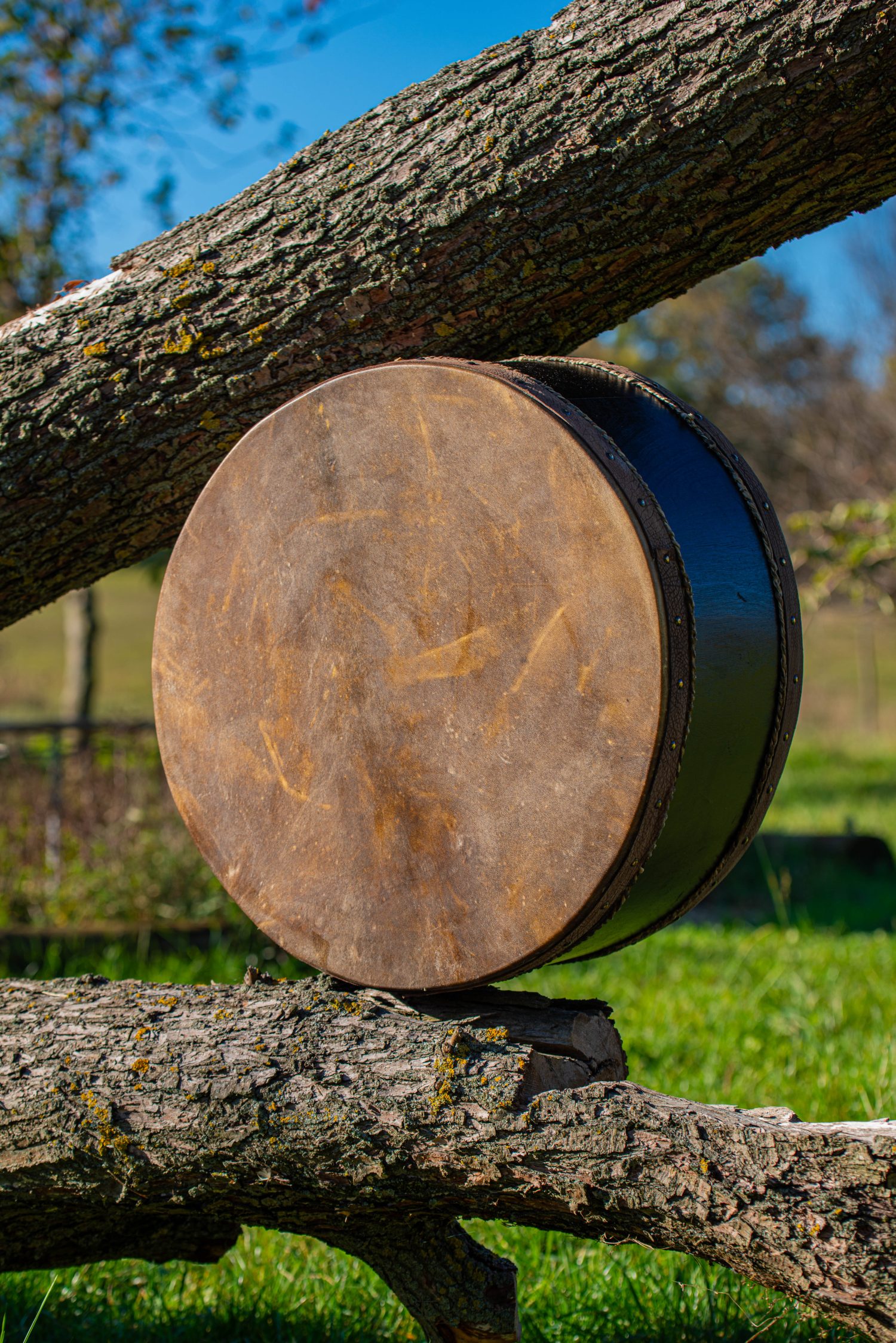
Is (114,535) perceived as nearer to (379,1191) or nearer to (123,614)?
(379,1191)

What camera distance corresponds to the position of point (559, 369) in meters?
1.71

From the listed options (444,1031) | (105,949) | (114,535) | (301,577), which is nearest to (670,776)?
(444,1031)

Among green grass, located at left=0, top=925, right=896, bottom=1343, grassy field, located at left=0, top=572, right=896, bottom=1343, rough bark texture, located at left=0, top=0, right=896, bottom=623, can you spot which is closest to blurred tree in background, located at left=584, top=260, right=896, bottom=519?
grassy field, located at left=0, top=572, right=896, bottom=1343

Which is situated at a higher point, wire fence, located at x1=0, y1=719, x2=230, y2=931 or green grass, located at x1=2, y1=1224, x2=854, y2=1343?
wire fence, located at x1=0, y1=719, x2=230, y2=931

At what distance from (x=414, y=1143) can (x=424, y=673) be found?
2.19 feet

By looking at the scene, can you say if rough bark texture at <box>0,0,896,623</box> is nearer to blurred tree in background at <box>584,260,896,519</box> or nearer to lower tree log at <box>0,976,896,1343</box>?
lower tree log at <box>0,976,896,1343</box>

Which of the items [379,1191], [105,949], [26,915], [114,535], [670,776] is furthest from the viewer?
[26,915]

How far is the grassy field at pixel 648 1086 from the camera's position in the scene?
6.77 feet

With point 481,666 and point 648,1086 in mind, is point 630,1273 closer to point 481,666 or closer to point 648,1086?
point 648,1086

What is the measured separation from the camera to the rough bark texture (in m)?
1.59

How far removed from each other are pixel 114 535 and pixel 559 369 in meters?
0.97

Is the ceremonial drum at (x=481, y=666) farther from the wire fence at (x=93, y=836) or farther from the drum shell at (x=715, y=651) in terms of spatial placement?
the wire fence at (x=93, y=836)

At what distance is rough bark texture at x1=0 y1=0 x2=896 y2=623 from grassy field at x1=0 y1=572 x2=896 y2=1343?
1.53m

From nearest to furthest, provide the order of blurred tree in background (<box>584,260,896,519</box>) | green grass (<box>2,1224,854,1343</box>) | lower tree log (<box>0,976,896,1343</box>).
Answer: lower tree log (<box>0,976,896,1343</box>), green grass (<box>2,1224,854,1343</box>), blurred tree in background (<box>584,260,896,519</box>)
